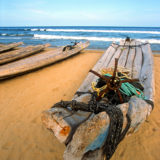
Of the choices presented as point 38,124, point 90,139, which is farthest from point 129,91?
point 38,124

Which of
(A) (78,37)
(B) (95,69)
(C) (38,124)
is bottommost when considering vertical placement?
→ (A) (78,37)

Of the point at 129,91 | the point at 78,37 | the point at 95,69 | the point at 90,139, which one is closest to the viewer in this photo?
the point at 90,139

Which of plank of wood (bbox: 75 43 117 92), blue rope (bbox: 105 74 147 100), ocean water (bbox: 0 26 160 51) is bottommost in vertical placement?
ocean water (bbox: 0 26 160 51)

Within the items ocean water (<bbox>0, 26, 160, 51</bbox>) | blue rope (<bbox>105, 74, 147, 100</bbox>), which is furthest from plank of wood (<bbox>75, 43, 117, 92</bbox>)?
ocean water (<bbox>0, 26, 160, 51</bbox>)

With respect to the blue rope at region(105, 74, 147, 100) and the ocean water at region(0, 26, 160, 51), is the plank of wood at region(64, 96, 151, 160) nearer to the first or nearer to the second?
the blue rope at region(105, 74, 147, 100)

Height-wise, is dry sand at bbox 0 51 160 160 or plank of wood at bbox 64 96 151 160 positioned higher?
plank of wood at bbox 64 96 151 160

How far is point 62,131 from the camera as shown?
143 cm

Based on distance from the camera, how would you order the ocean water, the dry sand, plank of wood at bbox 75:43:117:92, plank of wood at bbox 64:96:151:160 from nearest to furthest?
plank of wood at bbox 64:96:151:160 → the dry sand → plank of wood at bbox 75:43:117:92 → the ocean water

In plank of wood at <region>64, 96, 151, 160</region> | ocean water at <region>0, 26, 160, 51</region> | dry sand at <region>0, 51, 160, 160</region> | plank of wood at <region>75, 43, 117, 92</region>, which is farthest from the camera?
ocean water at <region>0, 26, 160, 51</region>

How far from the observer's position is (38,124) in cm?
282

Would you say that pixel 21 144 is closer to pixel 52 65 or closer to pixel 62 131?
pixel 62 131

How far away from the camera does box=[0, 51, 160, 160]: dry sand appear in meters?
2.19

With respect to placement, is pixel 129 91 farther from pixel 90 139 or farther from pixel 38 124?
pixel 38 124

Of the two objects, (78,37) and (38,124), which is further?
(78,37)
